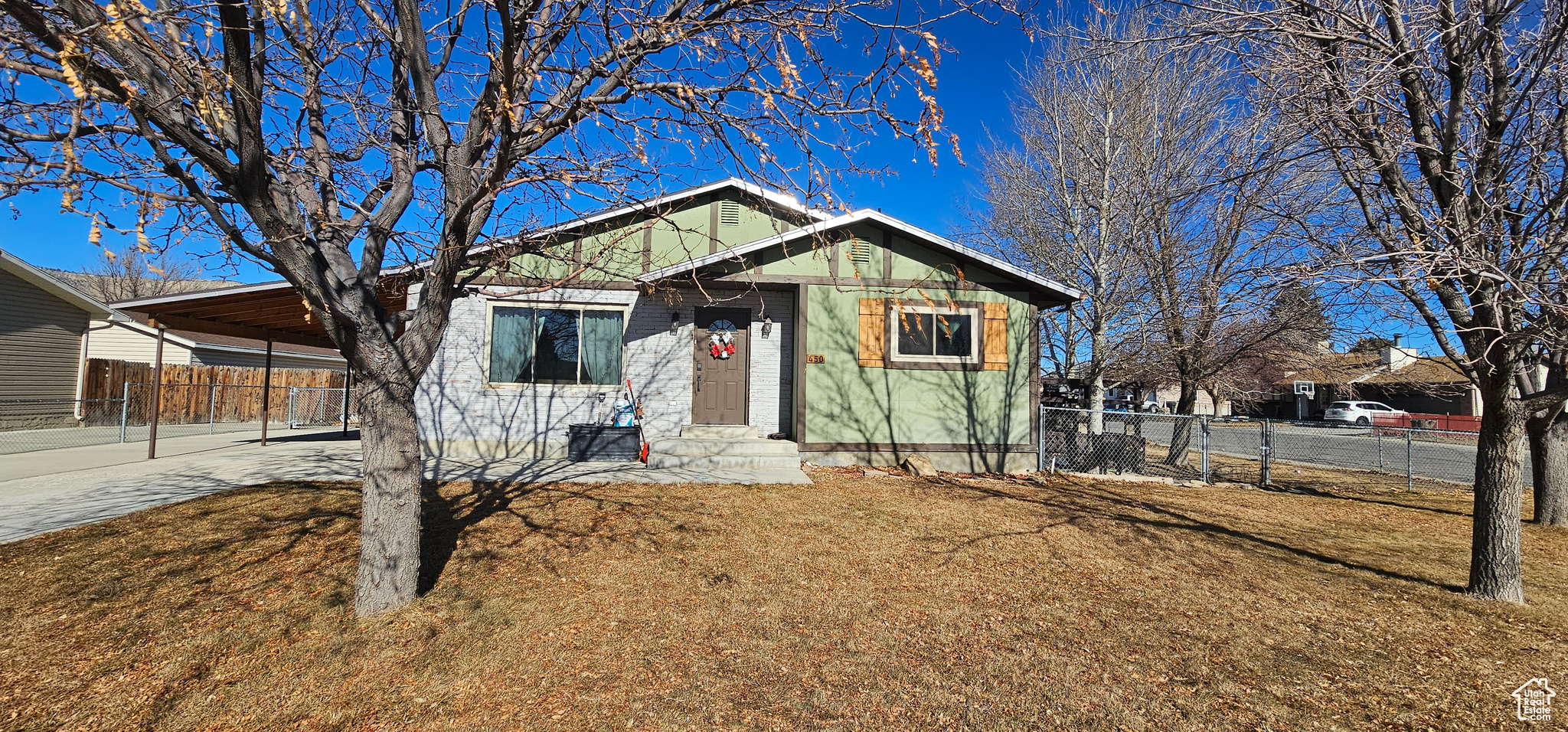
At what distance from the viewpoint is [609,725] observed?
266 centimetres

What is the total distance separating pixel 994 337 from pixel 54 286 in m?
22.6

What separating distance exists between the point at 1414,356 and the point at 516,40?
751 centimetres

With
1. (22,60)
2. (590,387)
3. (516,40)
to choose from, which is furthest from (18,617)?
(590,387)

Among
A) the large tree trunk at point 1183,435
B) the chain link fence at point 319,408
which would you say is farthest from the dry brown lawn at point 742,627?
the chain link fence at point 319,408

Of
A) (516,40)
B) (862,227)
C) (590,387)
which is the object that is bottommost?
(590,387)

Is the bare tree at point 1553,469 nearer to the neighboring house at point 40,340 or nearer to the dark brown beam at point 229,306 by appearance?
the dark brown beam at point 229,306

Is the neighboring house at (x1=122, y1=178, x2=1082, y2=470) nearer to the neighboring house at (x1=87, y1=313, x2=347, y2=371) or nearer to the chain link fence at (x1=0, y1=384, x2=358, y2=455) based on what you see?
the chain link fence at (x1=0, y1=384, x2=358, y2=455)

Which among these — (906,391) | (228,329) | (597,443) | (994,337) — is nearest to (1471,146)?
(994,337)

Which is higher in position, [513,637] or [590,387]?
[590,387]

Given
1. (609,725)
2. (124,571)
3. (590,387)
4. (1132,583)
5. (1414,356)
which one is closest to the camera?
(609,725)

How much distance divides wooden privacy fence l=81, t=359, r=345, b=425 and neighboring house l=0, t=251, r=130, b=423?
61 cm

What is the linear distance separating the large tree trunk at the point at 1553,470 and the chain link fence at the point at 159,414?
18.4 metres

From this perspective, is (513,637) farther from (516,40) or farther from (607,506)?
(516,40)

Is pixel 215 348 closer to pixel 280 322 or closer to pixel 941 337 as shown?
pixel 280 322
